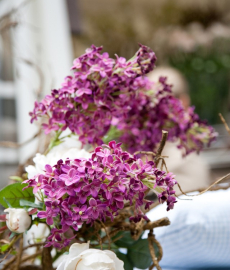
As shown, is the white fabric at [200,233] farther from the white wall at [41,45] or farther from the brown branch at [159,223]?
the white wall at [41,45]

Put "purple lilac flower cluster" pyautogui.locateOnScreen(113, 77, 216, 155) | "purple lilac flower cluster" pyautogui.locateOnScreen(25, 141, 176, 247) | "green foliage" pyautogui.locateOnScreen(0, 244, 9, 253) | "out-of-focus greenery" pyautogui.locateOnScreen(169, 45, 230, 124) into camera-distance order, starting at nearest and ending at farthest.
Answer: "purple lilac flower cluster" pyautogui.locateOnScreen(25, 141, 176, 247)
"green foliage" pyautogui.locateOnScreen(0, 244, 9, 253)
"purple lilac flower cluster" pyautogui.locateOnScreen(113, 77, 216, 155)
"out-of-focus greenery" pyautogui.locateOnScreen(169, 45, 230, 124)

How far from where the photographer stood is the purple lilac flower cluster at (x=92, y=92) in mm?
452

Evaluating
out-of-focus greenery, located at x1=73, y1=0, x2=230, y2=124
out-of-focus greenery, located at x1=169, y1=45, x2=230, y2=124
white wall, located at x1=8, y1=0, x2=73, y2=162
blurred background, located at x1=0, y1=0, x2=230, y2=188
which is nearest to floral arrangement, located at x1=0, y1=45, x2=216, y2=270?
white wall, located at x1=8, y1=0, x2=73, y2=162

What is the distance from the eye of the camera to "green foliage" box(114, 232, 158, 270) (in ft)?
1.51

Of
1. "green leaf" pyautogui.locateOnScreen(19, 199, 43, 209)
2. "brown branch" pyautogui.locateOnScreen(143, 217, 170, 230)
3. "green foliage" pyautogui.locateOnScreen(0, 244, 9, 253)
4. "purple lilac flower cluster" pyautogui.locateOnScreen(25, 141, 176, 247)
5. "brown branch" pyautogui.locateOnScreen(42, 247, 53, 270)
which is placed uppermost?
"purple lilac flower cluster" pyautogui.locateOnScreen(25, 141, 176, 247)

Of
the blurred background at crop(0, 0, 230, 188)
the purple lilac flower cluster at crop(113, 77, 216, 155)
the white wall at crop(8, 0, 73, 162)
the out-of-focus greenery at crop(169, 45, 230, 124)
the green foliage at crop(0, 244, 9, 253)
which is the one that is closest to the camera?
the green foliage at crop(0, 244, 9, 253)

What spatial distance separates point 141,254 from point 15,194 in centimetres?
16

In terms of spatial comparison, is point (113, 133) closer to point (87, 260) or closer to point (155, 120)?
point (155, 120)

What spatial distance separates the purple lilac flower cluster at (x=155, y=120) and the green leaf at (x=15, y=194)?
184mm

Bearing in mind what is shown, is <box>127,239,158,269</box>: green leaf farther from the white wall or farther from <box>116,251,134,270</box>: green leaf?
the white wall

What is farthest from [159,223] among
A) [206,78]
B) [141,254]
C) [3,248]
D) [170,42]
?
[170,42]

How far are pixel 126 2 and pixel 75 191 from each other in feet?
9.36

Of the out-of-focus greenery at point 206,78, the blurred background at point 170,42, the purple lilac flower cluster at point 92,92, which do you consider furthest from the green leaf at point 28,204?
the out-of-focus greenery at point 206,78

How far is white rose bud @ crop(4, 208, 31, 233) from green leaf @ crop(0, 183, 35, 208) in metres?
0.03
